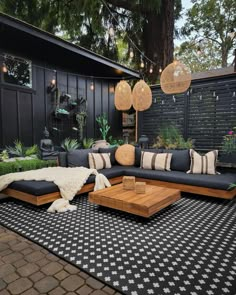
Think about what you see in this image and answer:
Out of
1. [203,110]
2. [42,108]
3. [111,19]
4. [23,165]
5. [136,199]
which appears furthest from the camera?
[111,19]

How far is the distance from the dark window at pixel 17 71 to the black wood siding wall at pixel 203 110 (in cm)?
339

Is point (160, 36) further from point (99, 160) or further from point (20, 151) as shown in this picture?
point (20, 151)

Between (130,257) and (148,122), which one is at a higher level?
(148,122)

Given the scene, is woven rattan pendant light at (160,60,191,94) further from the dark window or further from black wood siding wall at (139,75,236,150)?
the dark window

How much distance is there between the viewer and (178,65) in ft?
11.6

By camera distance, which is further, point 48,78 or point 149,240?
point 48,78

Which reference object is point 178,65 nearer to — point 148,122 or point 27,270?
point 148,122

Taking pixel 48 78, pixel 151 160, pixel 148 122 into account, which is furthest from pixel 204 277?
pixel 48 78

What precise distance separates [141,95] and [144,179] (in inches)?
72.1

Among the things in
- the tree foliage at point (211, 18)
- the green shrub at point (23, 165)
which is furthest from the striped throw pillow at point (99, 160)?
the tree foliage at point (211, 18)

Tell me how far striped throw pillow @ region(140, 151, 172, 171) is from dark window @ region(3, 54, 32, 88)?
3.51 m

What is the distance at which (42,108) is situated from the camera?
5777 mm

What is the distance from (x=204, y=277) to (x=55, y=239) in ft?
4.80

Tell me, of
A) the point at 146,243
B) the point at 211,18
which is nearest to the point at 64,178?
the point at 146,243
